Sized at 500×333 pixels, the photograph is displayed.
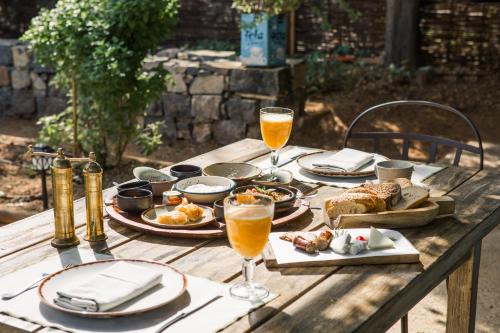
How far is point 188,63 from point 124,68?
1329 millimetres

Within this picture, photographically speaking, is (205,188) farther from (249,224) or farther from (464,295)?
(464,295)

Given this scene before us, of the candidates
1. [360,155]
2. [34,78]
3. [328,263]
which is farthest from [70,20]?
[328,263]

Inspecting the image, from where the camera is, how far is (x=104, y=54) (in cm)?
535

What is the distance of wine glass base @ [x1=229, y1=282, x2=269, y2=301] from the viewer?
1747 mm

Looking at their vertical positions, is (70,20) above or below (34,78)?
above

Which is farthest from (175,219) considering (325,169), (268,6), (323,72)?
(323,72)

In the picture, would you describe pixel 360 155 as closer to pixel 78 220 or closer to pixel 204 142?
pixel 78 220

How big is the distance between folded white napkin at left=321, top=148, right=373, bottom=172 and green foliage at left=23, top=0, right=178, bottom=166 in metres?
2.76

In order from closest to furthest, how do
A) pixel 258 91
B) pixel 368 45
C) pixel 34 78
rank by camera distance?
pixel 258 91 → pixel 34 78 → pixel 368 45

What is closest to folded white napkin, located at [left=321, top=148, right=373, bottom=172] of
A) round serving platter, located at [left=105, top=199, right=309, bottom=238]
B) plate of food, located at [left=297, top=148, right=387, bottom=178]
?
plate of food, located at [left=297, top=148, right=387, bottom=178]

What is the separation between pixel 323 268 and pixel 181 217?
0.45 metres

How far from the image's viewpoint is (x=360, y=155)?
285cm

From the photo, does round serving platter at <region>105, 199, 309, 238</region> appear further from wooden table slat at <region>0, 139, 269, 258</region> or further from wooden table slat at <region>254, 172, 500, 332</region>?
wooden table slat at <region>254, 172, 500, 332</region>

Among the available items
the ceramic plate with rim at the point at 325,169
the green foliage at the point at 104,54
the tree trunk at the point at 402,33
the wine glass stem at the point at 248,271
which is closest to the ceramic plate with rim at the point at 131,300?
the wine glass stem at the point at 248,271
